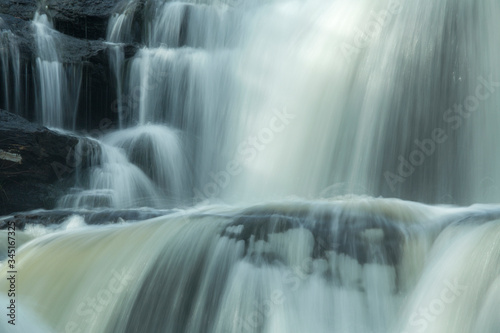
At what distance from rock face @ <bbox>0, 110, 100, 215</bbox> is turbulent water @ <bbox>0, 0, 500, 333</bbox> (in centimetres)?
30

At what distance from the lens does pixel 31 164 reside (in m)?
8.43

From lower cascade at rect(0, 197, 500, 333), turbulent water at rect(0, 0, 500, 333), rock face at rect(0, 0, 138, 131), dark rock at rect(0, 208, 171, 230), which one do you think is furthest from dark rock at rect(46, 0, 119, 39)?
lower cascade at rect(0, 197, 500, 333)

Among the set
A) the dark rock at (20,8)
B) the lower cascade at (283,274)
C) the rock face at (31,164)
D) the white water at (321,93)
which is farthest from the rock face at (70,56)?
the lower cascade at (283,274)

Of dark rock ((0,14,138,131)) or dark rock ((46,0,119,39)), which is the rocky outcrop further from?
dark rock ((0,14,138,131))

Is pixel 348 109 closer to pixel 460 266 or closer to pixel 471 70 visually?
pixel 471 70

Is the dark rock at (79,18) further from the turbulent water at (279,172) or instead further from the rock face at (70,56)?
the turbulent water at (279,172)

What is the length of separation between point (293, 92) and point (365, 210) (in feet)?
13.2

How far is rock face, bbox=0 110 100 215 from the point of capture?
826 cm

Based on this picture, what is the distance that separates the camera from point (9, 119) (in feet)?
28.5

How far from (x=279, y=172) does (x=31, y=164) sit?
3.56 metres

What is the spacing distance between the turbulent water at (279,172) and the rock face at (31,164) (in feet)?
0.98

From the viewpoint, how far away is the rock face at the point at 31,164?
325 inches

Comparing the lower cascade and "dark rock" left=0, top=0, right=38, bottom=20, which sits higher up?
"dark rock" left=0, top=0, right=38, bottom=20

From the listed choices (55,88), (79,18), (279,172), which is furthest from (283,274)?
(79,18)
